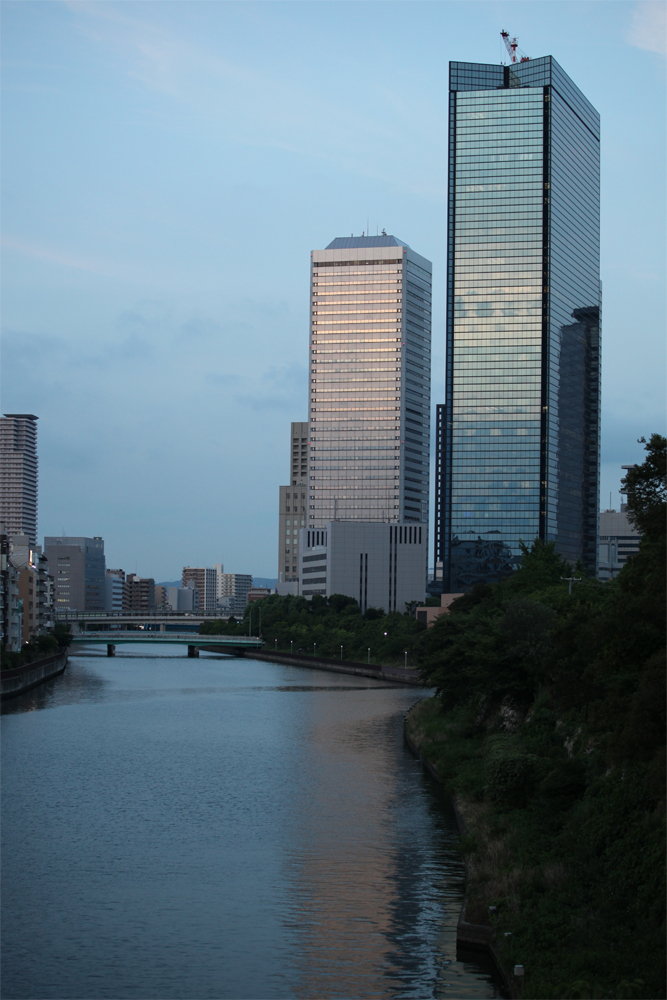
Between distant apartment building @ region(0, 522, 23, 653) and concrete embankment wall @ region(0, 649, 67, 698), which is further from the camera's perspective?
distant apartment building @ region(0, 522, 23, 653)

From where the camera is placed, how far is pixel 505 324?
188m

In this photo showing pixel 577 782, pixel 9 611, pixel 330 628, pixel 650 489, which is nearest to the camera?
pixel 650 489

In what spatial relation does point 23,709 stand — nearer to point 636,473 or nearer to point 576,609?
point 576,609

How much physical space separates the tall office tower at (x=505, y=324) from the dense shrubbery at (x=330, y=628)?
27725mm

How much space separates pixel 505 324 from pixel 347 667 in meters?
85.1

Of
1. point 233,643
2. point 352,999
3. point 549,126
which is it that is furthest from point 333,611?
point 352,999

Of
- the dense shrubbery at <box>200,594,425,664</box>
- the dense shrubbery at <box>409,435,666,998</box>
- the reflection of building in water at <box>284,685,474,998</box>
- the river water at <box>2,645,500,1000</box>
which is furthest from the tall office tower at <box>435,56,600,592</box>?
the dense shrubbery at <box>409,435,666,998</box>

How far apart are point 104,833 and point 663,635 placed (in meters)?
22.5

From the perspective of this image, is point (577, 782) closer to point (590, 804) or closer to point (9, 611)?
point (590, 804)

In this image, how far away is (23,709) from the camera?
75188 millimetres

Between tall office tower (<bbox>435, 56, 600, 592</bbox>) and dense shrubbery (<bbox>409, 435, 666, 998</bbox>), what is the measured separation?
14544 cm

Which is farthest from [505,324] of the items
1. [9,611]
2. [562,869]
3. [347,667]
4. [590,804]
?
[562,869]

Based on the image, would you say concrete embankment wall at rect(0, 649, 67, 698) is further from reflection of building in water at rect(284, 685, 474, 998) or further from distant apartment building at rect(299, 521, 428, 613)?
distant apartment building at rect(299, 521, 428, 613)

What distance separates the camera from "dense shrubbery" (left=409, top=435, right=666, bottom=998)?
19.7 m
